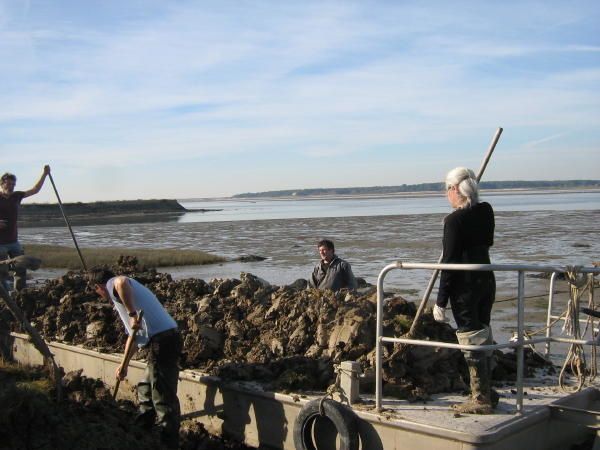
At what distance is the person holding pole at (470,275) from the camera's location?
511 cm

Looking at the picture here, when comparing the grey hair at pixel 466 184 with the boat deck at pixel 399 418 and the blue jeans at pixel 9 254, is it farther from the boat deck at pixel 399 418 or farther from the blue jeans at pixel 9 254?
the blue jeans at pixel 9 254

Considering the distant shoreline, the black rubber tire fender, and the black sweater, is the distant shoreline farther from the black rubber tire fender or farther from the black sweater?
the black sweater

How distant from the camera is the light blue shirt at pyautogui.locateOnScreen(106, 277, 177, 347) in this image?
6047 millimetres

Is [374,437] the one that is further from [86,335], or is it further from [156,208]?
[156,208]

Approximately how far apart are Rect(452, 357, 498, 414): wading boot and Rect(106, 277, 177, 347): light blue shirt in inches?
102

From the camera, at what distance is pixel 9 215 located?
31.5 ft

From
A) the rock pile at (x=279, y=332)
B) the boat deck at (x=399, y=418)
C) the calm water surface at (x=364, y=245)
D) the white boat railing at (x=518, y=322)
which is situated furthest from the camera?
the calm water surface at (x=364, y=245)

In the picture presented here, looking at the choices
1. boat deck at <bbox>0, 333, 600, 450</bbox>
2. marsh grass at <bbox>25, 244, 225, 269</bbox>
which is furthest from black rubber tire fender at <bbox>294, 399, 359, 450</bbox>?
marsh grass at <bbox>25, 244, 225, 269</bbox>

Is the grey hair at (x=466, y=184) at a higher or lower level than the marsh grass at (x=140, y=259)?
higher

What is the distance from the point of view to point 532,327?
468 inches

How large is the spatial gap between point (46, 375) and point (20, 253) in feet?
9.26

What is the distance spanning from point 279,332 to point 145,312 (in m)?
1.71

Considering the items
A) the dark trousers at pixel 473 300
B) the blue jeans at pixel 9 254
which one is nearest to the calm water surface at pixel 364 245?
the blue jeans at pixel 9 254

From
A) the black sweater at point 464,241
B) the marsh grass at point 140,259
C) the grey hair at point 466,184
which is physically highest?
the grey hair at point 466,184
